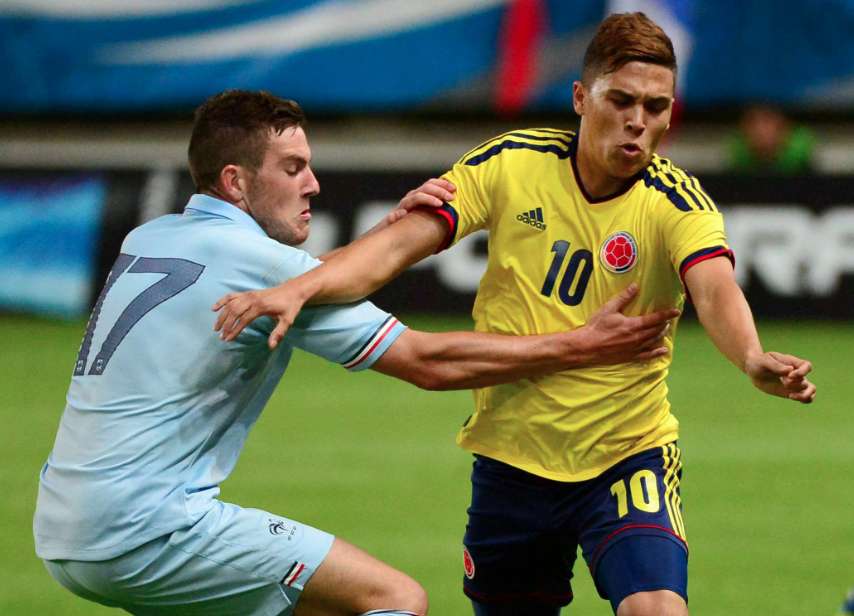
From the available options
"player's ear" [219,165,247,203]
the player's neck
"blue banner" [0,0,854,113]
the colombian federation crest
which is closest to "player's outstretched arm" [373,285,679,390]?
the colombian federation crest

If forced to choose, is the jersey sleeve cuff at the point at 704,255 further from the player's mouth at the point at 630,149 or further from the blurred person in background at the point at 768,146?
the blurred person in background at the point at 768,146

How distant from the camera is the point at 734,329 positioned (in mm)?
4473

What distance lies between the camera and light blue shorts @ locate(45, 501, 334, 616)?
13.8 ft

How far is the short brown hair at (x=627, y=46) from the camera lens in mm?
4750

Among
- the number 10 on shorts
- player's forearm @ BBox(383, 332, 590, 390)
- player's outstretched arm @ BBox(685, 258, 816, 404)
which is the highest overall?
player's outstretched arm @ BBox(685, 258, 816, 404)

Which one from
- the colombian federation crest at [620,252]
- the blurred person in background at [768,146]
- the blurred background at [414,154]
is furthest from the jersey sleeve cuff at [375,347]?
the blurred person in background at [768,146]

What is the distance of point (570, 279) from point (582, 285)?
0.04 metres

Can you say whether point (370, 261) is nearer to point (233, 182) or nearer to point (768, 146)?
point (233, 182)

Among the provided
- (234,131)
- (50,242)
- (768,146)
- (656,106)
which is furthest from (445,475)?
(768,146)

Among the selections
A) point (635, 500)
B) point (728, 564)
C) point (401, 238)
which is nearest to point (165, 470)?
point (401, 238)

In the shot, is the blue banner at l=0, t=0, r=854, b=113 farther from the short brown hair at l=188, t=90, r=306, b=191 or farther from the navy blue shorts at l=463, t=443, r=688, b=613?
the short brown hair at l=188, t=90, r=306, b=191

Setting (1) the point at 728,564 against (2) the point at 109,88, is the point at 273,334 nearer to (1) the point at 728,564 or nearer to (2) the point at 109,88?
(1) the point at 728,564

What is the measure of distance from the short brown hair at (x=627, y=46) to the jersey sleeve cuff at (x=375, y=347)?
42.8 inches

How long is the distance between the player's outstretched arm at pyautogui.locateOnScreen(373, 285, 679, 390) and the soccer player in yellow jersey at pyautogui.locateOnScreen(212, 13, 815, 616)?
0.43 ft
